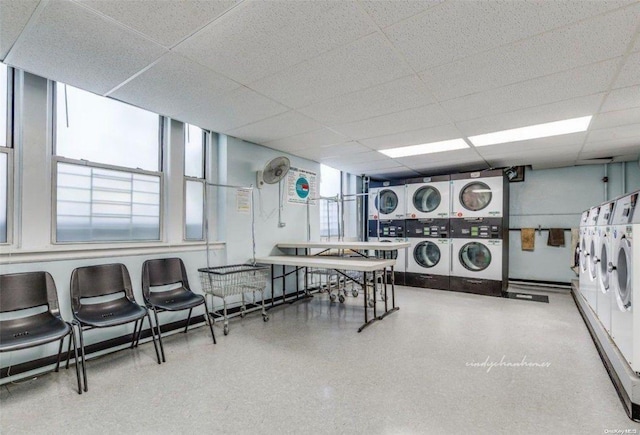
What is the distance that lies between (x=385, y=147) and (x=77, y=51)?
364 centimetres

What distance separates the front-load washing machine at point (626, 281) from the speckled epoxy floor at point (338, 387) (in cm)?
39

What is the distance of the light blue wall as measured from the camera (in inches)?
217

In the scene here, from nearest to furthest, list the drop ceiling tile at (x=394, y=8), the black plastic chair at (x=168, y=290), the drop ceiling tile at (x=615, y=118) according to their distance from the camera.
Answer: the drop ceiling tile at (x=394, y=8)
the black plastic chair at (x=168, y=290)
the drop ceiling tile at (x=615, y=118)

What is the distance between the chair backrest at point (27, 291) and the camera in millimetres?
2270

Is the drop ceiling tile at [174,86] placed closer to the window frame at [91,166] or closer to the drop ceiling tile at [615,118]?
the window frame at [91,166]

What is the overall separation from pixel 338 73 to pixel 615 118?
3.16m

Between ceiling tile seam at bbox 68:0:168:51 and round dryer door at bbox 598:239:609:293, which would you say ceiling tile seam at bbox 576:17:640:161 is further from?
ceiling tile seam at bbox 68:0:168:51

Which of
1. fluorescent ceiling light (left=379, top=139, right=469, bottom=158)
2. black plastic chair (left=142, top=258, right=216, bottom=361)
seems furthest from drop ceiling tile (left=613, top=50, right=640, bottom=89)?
black plastic chair (left=142, top=258, right=216, bottom=361)

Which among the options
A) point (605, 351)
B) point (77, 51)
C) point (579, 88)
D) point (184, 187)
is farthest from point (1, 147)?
point (605, 351)

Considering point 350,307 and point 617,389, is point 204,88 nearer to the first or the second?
point 350,307

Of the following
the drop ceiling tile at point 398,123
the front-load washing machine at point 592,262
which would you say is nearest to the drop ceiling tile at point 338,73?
the drop ceiling tile at point 398,123

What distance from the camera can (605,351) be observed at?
2.55 metres

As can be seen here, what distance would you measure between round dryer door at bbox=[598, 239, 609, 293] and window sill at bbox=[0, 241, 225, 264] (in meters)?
4.21

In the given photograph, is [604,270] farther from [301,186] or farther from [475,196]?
[301,186]
